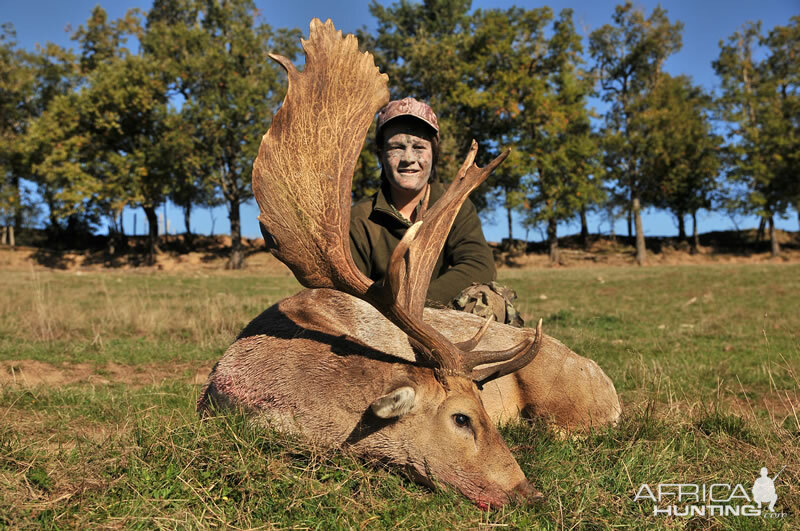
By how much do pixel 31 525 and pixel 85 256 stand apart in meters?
38.6

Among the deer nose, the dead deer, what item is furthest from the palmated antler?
the deer nose

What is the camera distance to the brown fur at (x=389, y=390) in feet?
9.55

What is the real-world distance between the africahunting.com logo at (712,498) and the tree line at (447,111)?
26.0m

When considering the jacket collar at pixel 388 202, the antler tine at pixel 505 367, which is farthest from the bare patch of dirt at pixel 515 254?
the antler tine at pixel 505 367

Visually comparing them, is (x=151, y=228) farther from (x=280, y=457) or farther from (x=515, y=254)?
(x=280, y=457)

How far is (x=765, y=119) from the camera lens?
117 ft

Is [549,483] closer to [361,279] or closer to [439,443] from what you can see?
[439,443]

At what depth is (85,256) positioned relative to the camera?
3634 centimetres

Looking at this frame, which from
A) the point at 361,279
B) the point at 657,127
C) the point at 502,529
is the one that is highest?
the point at 657,127

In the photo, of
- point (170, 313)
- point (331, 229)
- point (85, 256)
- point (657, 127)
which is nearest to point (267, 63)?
point (85, 256)

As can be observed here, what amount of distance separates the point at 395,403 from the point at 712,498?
69.4 inches

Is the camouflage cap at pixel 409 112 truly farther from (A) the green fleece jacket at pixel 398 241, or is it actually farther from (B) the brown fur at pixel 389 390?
(B) the brown fur at pixel 389 390

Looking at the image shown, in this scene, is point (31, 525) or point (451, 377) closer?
point (31, 525)

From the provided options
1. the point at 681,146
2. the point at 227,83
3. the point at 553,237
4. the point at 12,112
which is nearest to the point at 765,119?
the point at 681,146
